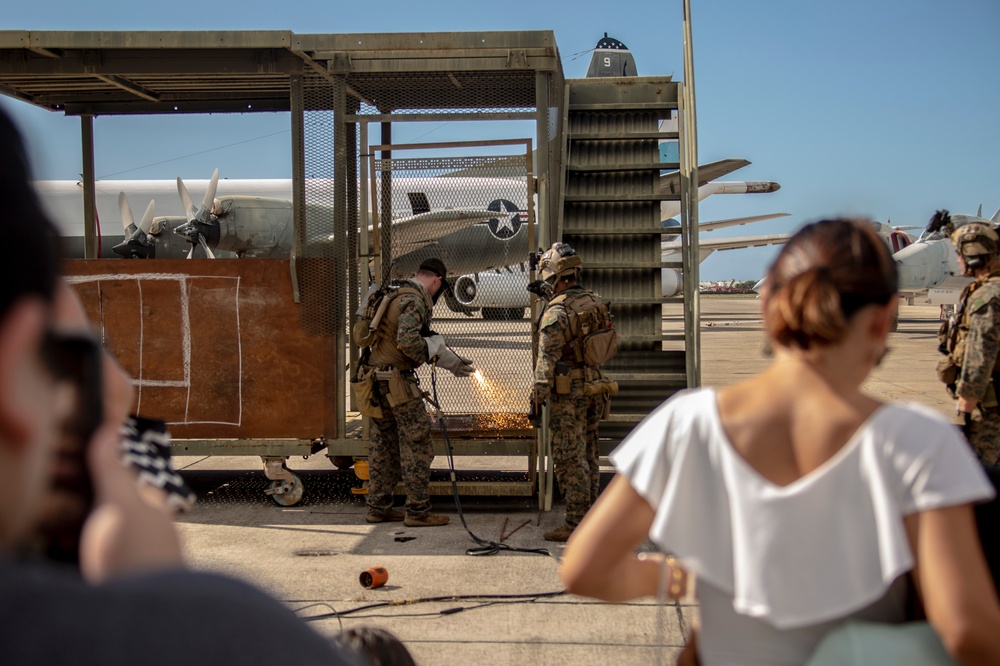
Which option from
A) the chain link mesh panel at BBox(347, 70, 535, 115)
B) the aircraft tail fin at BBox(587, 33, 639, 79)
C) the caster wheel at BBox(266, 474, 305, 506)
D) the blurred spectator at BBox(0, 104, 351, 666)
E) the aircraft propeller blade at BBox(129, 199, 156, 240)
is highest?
the aircraft tail fin at BBox(587, 33, 639, 79)

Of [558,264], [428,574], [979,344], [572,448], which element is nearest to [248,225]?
[558,264]

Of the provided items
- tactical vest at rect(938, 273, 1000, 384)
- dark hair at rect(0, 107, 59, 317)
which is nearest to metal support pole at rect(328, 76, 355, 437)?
tactical vest at rect(938, 273, 1000, 384)

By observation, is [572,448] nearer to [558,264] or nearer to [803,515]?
[558,264]

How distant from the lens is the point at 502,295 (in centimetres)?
776

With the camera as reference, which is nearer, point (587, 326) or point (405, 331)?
point (587, 326)

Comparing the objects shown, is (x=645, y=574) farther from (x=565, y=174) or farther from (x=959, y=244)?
(x=565, y=174)

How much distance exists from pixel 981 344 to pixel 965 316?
334mm

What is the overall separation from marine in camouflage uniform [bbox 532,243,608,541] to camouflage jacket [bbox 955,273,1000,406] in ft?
7.87

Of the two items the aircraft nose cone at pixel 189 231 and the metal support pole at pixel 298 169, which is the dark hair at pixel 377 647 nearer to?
the metal support pole at pixel 298 169

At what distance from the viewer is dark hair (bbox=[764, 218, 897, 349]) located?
1.67 m

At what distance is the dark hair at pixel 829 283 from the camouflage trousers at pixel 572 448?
4.65 meters

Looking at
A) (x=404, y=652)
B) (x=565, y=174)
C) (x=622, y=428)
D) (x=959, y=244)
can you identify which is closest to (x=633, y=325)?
(x=622, y=428)

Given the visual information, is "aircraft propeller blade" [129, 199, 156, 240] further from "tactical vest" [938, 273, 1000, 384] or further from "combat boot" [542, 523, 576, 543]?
"tactical vest" [938, 273, 1000, 384]

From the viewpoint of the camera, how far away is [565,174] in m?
8.14
